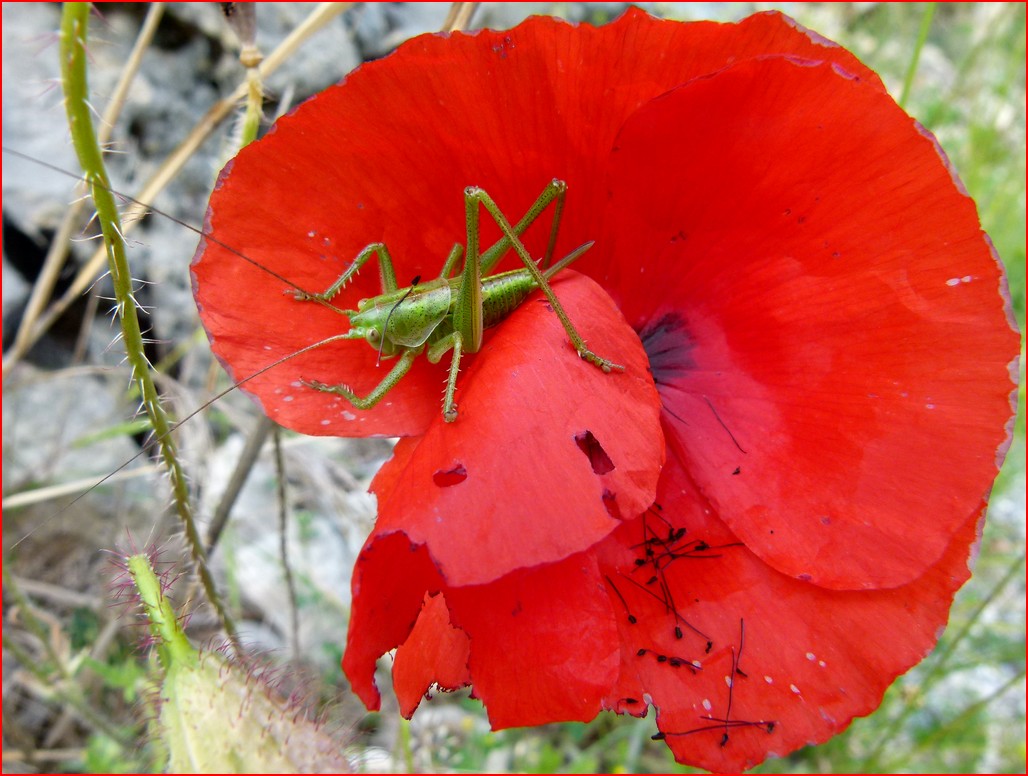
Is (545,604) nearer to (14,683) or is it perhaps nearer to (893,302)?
(893,302)

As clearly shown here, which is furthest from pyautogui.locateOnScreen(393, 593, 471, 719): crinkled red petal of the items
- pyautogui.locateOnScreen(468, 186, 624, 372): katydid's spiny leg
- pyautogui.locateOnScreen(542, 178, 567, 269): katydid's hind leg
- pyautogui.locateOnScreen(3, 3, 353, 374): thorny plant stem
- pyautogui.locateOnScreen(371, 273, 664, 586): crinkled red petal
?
pyautogui.locateOnScreen(3, 3, 353, 374): thorny plant stem

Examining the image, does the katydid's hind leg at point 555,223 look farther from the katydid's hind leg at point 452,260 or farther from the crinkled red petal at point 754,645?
the crinkled red petal at point 754,645

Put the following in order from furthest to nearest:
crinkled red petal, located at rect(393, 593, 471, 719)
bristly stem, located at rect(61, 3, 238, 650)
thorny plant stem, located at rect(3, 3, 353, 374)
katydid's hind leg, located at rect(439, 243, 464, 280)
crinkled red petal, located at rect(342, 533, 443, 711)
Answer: thorny plant stem, located at rect(3, 3, 353, 374) < katydid's hind leg, located at rect(439, 243, 464, 280) < crinkled red petal, located at rect(393, 593, 471, 719) < crinkled red petal, located at rect(342, 533, 443, 711) < bristly stem, located at rect(61, 3, 238, 650)

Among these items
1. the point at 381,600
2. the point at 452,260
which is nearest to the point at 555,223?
the point at 452,260

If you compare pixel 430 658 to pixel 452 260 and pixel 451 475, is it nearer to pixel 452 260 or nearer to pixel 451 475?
pixel 451 475

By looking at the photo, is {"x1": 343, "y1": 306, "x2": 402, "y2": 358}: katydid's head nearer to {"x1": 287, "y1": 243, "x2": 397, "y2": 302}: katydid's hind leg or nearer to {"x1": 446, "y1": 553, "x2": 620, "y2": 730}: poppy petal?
{"x1": 287, "y1": 243, "x2": 397, "y2": 302}: katydid's hind leg

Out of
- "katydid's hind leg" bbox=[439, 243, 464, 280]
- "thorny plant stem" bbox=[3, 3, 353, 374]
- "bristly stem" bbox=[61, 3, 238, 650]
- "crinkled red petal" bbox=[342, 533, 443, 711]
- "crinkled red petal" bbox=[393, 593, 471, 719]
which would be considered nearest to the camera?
"bristly stem" bbox=[61, 3, 238, 650]

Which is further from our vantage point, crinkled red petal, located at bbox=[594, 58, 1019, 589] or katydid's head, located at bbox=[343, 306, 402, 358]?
katydid's head, located at bbox=[343, 306, 402, 358]

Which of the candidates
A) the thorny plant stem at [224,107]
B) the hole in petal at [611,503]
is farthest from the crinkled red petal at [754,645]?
the thorny plant stem at [224,107]
